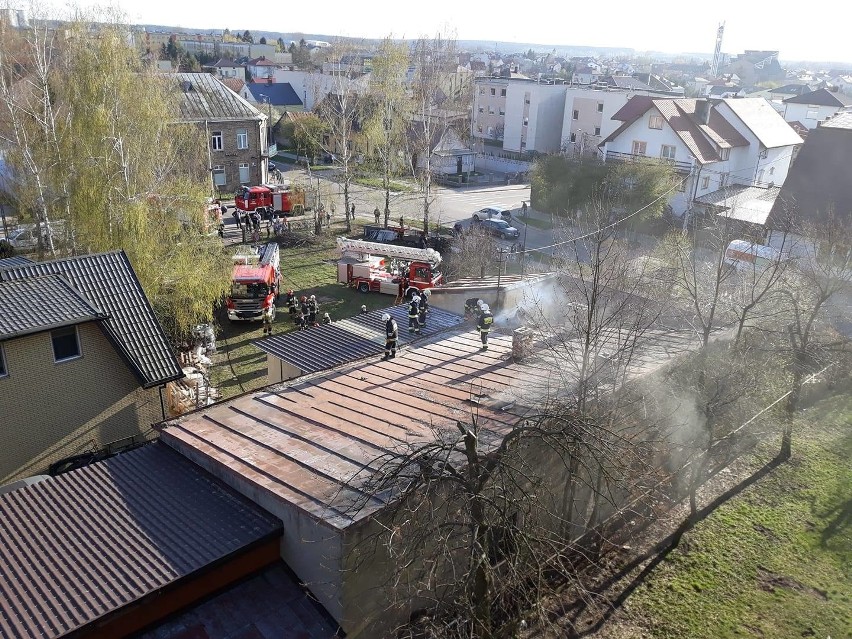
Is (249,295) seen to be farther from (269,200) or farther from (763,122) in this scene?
(763,122)

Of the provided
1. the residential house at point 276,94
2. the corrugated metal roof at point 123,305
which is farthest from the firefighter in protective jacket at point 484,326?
the residential house at point 276,94

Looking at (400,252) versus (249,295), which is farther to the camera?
(400,252)

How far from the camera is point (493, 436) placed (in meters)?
9.19

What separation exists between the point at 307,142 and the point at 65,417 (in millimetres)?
38916

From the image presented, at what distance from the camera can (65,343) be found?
1177cm

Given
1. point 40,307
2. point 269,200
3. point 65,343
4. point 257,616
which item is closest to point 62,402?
point 65,343

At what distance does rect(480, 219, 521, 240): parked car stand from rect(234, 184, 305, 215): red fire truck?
10648mm

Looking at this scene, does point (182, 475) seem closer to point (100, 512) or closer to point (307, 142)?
point (100, 512)

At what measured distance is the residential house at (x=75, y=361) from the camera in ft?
36.9

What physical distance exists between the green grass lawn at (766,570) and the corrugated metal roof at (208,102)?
114 feet

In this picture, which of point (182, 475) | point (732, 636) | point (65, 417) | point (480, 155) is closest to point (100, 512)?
point (182, 475)

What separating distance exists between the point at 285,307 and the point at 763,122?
34.3 meters

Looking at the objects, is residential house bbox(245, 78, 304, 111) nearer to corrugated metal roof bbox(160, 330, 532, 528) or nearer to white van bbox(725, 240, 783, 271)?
white van bbox(725, 240, 783, 271)

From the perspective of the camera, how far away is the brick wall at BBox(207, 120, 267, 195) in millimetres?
38878
